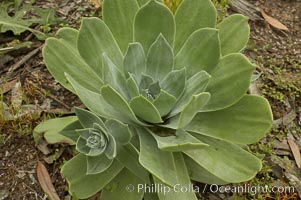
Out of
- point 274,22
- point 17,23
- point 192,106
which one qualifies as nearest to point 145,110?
point 192,106

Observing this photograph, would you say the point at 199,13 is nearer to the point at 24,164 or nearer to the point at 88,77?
the point at 88,77

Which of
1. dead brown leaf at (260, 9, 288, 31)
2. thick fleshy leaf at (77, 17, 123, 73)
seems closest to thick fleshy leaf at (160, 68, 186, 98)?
thick fleshy leaf at (77, 17, 123, 73)

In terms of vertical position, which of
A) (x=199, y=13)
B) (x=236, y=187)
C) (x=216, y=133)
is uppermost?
(x=199, y=13)

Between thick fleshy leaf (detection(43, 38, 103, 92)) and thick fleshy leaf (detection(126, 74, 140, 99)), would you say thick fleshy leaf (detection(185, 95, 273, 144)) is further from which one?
thick fleshy leaf (detection(43, 38, 103, 92))

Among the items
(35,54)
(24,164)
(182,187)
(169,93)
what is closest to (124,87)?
(169,93)

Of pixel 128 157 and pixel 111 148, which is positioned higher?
pixel 111 148

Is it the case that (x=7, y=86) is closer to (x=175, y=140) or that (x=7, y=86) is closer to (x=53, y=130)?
(x=53, y=130)

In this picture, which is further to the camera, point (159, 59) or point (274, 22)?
point (274, 22)
